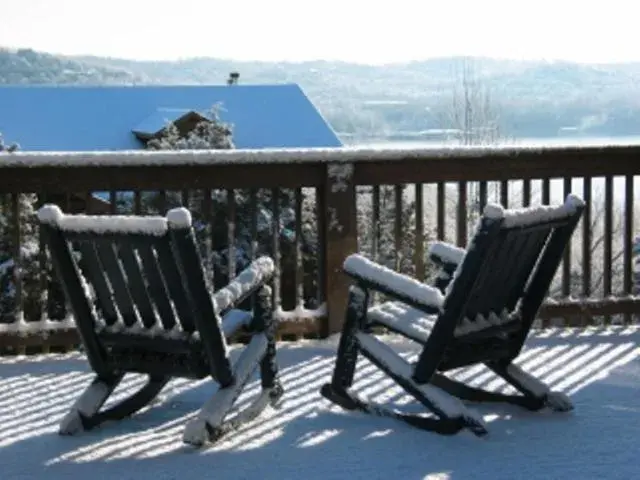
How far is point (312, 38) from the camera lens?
21781mm

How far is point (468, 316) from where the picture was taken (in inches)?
133

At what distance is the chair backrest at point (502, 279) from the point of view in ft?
10.1

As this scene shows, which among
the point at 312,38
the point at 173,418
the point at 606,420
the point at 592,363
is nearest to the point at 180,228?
the point at 173,418

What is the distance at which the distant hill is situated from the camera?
2233 centimetres

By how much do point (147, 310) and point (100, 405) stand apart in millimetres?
417

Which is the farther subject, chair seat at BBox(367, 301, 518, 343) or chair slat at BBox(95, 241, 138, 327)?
chair seat at BBox(367, 301, 518, 343)

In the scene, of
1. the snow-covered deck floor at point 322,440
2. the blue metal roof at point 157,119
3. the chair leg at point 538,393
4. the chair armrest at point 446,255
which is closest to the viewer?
the snow-covered deck floor at point 322,440

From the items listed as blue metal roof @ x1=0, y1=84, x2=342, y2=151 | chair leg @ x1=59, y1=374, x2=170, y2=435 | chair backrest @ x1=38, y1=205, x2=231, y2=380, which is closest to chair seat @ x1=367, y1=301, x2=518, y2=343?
chair backrest @ x1=38, y1=205, x2=231, y2=380

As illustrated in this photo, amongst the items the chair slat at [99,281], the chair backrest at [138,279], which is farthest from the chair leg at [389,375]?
the chair slat at [99,281]

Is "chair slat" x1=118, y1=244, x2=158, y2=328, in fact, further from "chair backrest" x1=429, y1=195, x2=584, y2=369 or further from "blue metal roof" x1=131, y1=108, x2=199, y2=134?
"blue metal roof" x1=131, y1=108, x2=199, y2=134

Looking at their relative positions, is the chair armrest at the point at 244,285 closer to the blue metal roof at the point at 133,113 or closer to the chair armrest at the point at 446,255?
the chair armrest at the point at 446,255

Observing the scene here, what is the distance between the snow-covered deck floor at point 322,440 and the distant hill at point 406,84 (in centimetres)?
1690

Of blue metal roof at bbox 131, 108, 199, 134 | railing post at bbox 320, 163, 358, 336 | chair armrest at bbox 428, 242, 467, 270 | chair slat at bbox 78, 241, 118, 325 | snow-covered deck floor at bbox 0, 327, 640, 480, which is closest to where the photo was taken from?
snow-covered deck floor at bbox 0, 327, 640, 480

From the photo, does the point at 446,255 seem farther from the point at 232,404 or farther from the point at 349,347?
the point at 232,404
